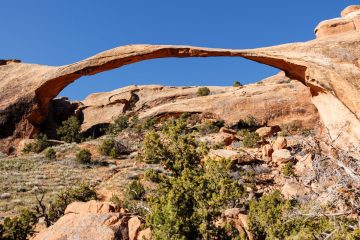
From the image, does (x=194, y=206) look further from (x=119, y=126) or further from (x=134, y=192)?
(x=119, y=126)

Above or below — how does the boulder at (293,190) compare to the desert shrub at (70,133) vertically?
below

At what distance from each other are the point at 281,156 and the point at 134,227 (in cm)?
1061

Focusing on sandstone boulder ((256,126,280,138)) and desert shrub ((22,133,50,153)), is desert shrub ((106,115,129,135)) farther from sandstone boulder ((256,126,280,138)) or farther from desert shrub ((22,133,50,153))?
sandstone boulder ((256,126,280,138))

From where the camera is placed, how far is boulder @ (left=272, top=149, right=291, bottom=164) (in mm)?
17062

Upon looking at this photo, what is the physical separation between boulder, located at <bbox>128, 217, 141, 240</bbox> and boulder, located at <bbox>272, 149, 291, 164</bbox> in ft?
33.1

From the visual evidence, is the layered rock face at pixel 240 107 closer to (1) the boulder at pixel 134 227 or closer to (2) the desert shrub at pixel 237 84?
(2) the desert shrub at pixel 237 84

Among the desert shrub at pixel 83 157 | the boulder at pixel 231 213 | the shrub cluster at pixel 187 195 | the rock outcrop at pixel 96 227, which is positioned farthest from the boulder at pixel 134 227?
the desert shrub at pixel 83 157

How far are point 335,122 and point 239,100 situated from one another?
21638 mm

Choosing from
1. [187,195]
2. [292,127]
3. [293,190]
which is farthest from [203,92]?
[187,195]

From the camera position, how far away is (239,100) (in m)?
31.0

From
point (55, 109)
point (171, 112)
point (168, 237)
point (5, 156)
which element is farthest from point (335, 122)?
point (55, 109)

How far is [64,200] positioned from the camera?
1322 cm

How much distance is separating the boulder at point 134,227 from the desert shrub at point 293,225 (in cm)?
277

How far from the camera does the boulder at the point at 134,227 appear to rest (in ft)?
28.0
